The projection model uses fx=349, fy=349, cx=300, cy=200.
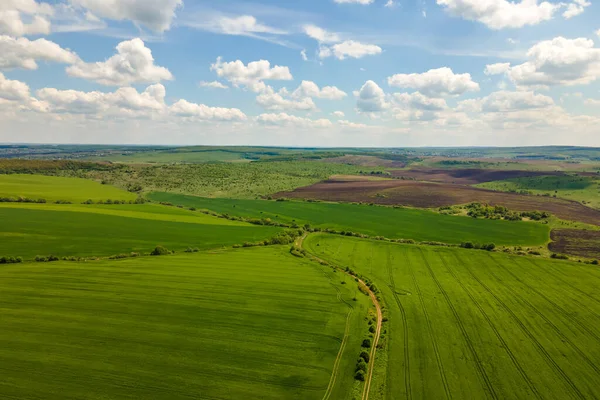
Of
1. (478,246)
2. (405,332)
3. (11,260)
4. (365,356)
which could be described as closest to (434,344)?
(405,332)

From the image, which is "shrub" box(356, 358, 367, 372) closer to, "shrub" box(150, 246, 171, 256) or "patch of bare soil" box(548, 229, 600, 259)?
"shrub" box(150, 246, 171, 256)

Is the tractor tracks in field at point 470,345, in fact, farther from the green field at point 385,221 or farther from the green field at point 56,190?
the green field at point 56,190

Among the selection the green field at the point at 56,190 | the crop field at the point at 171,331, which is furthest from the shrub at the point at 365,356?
the green field at the point at 56,190

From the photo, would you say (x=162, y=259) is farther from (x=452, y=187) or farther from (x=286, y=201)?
(x=452, y=187)

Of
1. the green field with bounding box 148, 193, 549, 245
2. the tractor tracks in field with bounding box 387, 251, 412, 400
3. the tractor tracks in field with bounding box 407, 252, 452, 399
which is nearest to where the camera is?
the tractor tracks in field with bounding box 407, 252, 452, 399

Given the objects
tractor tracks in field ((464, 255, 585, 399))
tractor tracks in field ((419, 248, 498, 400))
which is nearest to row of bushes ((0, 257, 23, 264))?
tractor tracks in field ((419, 248, 498, 400))

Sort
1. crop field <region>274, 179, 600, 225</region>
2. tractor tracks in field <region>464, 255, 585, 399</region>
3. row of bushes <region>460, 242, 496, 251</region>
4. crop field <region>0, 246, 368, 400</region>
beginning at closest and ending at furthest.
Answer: crop field <region>0, 246, 368, 400</region> → tractor tracks in field <region>464, 255, 585, 399</region> → row of bushes <region>460, 242, 496, 251</region> → crop field <region>274, 179, 600, 225</region>
